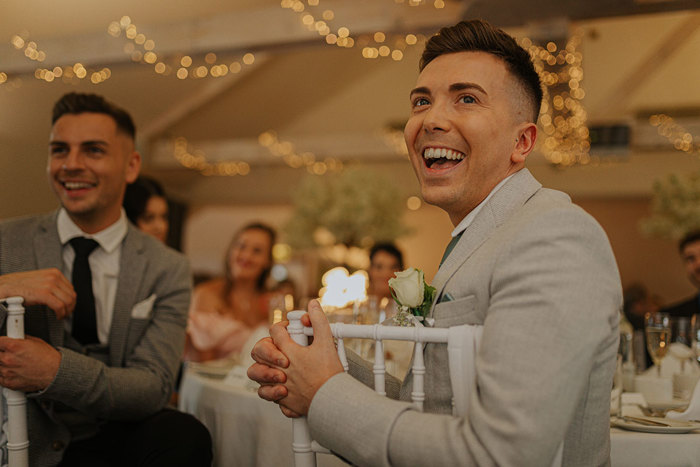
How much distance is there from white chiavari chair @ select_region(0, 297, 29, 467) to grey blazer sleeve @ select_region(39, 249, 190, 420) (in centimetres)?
10

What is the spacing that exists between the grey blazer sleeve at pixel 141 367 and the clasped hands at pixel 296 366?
0.78m

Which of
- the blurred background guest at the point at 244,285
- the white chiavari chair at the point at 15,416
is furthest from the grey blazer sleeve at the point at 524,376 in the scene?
the blurred background guest at the point at 244,285

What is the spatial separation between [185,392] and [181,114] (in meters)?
→ 8.40

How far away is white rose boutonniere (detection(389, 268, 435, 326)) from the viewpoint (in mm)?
1340

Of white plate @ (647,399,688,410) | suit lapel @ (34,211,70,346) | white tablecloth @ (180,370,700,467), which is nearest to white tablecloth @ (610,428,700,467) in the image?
white tablecloth @ (180,370,700,467)

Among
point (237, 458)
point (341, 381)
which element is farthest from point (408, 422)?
point (237, 458)

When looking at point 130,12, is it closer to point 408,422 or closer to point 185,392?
point 185,392

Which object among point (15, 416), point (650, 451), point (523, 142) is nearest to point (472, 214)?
point (523, 142)

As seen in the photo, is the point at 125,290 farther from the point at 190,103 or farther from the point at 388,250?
the point at 190,103

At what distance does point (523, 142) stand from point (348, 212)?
13.3 feet

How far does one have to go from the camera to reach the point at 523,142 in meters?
1.40

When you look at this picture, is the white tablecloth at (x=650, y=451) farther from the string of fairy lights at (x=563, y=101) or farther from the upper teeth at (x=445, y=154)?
the string of fairy lights at (x=563, y=101)

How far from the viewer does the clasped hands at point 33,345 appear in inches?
63.1

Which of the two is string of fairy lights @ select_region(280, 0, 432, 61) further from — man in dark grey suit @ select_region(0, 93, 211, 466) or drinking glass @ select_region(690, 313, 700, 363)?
drinking glass @ select_region(690, 313, 700, 363)
